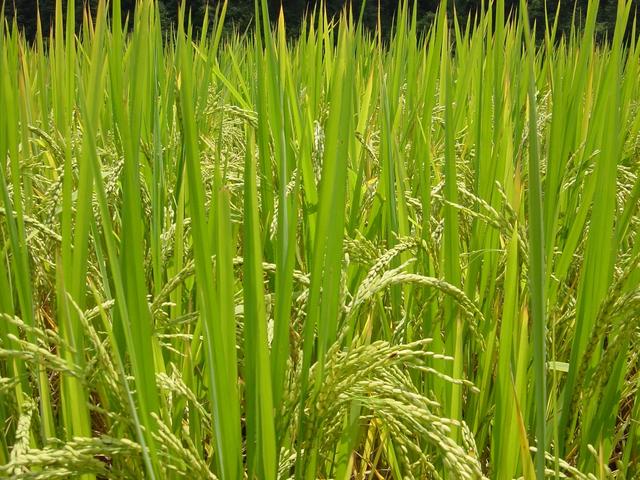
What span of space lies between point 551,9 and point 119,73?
1435cm

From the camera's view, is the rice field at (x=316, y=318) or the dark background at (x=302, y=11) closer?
the rice field at (x=316, y=318)

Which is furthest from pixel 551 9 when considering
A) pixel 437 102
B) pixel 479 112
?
pixel 479 112

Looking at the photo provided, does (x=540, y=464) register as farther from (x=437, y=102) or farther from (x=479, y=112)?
(x=437, y=102)

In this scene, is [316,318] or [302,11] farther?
[302,11]

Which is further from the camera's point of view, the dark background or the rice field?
the dark background

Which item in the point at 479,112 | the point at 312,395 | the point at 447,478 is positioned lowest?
the point at 447,478

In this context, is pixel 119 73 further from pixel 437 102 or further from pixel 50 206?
pixel 437 102

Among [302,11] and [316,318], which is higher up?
[316,318]

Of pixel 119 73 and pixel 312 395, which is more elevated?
pixel 119 73

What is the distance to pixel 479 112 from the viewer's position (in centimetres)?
108

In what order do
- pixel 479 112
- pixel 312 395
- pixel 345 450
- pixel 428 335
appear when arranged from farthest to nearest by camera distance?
pixel 479 112
pixel 428 335
pixel 345 450
pixel 312 395

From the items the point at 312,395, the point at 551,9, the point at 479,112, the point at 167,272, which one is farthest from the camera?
the point at 551,9

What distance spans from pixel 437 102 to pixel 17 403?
1577 mm

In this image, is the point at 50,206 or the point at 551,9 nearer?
the point at 50,206
